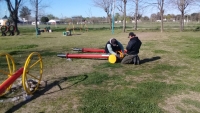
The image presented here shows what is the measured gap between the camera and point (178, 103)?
4.50m

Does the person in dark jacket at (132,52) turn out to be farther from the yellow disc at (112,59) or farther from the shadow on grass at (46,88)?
the shadow on grass at (46,88)

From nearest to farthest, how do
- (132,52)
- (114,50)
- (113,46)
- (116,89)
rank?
(116,89) < (132,52) < (113,46) < (114,50)

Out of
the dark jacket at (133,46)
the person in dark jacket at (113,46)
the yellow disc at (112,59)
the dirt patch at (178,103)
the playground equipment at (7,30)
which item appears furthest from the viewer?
the playground equipment at (7,30)

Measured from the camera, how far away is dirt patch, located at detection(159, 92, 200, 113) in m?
4.22

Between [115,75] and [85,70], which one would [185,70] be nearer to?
[115,75]

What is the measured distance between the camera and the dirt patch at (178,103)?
13.9ft

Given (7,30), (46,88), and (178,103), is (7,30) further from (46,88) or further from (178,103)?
(178,103)

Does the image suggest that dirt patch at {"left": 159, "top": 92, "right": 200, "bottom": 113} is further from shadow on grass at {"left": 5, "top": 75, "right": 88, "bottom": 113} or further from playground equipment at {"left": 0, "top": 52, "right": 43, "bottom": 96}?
playground equipment at {"left": 0, "top": 52, "right": 43, "bottom": 96}

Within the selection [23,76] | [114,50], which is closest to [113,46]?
[114,50]

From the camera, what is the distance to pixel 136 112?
13.2ft

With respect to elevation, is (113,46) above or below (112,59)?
above

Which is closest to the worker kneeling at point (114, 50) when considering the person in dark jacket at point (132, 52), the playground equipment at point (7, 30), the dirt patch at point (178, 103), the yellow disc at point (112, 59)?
the yellow disc at point (112, 59)

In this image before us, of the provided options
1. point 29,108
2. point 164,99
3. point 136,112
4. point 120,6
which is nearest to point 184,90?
point 164,99

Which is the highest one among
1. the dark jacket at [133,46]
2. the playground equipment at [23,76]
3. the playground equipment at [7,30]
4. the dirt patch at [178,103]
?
the playground equipment at [7,30]
